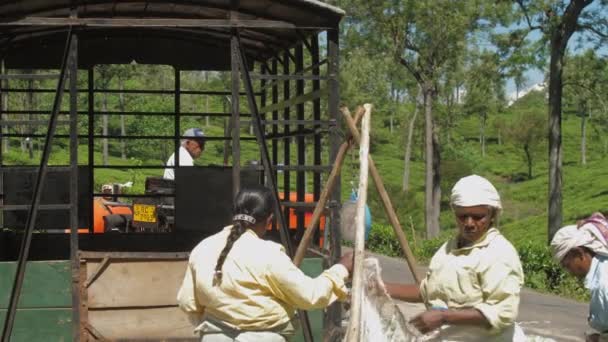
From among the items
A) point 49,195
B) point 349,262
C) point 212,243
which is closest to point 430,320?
point 349,262

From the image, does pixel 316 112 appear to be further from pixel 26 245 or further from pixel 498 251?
pixel 498 251

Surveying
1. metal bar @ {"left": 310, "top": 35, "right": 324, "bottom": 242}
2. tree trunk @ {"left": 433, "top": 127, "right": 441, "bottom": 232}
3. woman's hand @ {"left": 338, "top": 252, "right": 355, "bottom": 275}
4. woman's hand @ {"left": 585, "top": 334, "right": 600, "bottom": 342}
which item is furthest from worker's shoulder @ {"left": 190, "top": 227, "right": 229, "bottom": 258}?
tree trunk @ {"left": 433, "top": 127, "right": 441, "bottom": 232}

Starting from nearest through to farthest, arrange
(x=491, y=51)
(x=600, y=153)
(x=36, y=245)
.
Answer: (x=36, y=245) → (x=491, y=51) → (x=600, y=153)

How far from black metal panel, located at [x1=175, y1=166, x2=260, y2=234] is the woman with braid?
5312 millimetres

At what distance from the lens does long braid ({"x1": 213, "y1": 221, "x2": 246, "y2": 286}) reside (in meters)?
4.50

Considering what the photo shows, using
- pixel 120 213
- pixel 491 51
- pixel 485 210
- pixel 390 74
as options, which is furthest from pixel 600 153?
pixel 485 210

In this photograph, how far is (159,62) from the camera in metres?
11.5

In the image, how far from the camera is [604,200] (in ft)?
170

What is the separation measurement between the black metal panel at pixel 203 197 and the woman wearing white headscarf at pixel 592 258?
5.59 meters

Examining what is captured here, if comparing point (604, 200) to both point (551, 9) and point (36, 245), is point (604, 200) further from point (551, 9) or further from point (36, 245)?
point (36, 245)

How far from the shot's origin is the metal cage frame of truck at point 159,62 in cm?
815

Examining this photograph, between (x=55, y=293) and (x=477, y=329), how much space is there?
4.74 metres

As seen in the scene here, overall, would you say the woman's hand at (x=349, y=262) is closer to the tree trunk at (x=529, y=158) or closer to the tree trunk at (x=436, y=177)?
the tree trunk at (x=436, y=177)

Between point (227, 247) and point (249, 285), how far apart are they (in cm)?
20
